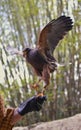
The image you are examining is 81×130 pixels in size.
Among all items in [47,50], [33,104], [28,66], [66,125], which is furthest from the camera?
[28,66]

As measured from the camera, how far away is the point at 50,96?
439cm

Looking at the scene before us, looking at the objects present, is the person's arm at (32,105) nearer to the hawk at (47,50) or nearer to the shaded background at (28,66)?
the hawk at (47,50)

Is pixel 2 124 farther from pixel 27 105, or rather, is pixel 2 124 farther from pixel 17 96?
pixel 17 96

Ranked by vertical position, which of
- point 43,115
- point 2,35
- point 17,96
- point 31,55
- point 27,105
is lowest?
point 43,115

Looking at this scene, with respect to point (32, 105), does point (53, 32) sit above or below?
above

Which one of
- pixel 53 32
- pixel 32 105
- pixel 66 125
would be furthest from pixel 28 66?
pixel 32 105

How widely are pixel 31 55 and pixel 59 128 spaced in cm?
194

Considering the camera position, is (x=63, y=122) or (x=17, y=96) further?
(x=17, y=96)

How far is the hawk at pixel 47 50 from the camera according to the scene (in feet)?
5.13

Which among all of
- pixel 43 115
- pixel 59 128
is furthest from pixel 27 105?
pixel 43 115

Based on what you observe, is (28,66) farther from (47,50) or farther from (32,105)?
(32,105)

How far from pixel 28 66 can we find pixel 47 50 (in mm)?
2615

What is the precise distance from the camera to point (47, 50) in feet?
5.48

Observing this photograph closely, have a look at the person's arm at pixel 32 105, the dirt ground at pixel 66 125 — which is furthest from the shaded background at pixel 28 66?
the person's arm at pixel 32 105
